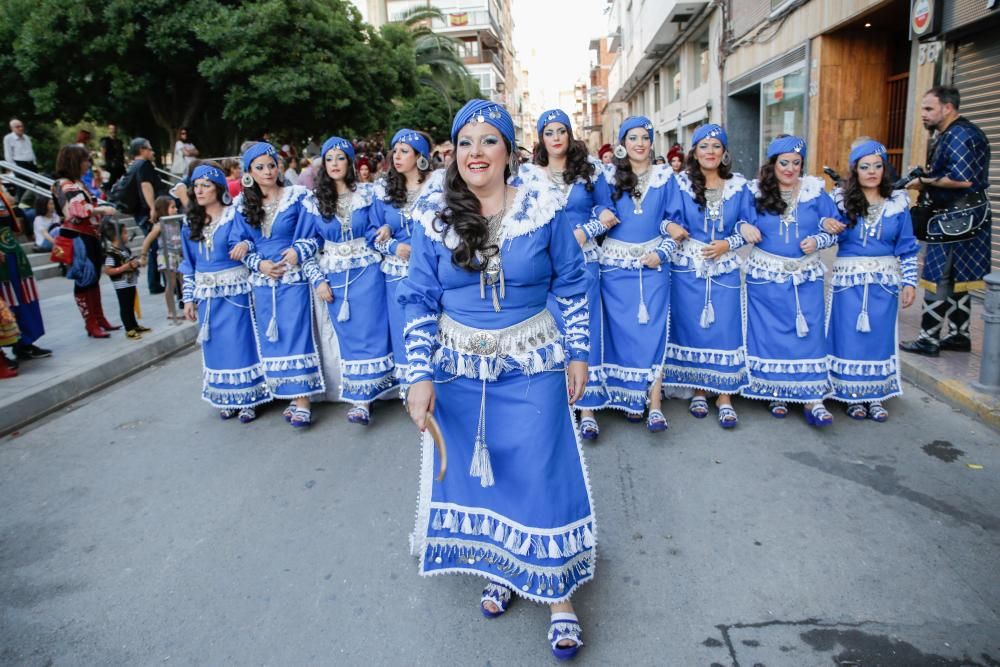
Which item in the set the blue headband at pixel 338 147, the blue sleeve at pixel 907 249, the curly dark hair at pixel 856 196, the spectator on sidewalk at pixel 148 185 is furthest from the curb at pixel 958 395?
the spectator on sidewalk at pixel 148 185

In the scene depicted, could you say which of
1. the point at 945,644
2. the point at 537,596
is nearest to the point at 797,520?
the point at 945,644

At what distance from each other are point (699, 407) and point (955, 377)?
82.2 inches

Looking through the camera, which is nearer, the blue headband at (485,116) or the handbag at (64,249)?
the blue headband at (485,116)

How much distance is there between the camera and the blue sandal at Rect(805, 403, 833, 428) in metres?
5.00

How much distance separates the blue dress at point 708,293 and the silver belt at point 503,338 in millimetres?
2532

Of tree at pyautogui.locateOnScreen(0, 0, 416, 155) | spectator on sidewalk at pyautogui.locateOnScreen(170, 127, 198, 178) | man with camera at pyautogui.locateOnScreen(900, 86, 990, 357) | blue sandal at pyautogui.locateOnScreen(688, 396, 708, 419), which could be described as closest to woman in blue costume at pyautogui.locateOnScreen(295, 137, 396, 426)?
blue sandal at pyautogui.locateOnScreen(688, 396, 708, 419)

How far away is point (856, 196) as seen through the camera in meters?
5.01

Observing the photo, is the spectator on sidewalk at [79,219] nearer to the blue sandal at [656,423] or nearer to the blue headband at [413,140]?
the blue headband at [413,140]

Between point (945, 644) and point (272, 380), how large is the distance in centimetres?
471

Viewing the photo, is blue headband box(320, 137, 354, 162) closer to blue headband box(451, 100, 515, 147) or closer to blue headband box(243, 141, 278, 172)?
blue headband box(243, 141, 278, 172)

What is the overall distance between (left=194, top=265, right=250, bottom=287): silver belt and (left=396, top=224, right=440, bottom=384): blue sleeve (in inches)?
125

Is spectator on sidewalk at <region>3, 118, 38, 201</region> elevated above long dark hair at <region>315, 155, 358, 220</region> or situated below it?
above

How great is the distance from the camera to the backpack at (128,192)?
11.9m

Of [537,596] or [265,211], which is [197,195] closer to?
[265,211]
